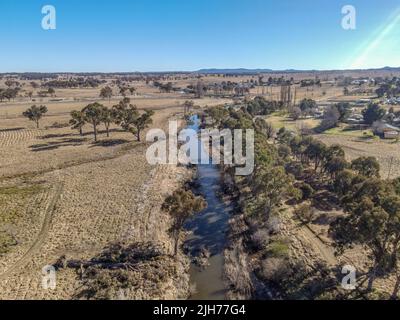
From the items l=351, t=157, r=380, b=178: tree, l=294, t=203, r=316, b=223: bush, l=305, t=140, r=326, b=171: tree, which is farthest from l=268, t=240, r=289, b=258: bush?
l=305, t=140, r=326, b=171: tree

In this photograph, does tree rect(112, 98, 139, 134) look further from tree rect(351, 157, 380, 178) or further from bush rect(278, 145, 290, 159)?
tree rect(351, 157, 380, 178)

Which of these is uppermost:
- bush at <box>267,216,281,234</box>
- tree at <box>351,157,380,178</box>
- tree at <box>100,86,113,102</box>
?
tree at <box>100,86,113,102</box>

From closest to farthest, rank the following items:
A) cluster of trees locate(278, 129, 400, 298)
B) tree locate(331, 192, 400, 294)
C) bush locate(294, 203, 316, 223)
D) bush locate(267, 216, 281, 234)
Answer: tree locate(331, 192, 400, 294) < cluster of trees locate(278, 129, 400, 298) < bush locate(267, 216, 281, 234) < bush locate(294, 203, 316, 223)

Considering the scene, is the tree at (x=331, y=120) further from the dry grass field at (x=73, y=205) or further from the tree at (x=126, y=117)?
the tree at (x=126, y=117)

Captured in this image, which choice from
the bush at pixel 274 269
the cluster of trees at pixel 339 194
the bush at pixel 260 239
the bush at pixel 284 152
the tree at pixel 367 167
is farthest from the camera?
the bush at pixel 284 152

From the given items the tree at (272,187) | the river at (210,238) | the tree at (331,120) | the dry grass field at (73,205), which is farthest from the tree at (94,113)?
the tree at (331,120)

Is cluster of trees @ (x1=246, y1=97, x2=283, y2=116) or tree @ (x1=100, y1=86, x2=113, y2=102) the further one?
tree @ (x1=100, y1=86, x2=113, y2=102)

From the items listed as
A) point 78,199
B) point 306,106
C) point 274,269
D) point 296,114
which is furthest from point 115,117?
point 306,106

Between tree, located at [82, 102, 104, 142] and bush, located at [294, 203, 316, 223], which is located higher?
tree, located at [82, 102, 104, 142]
